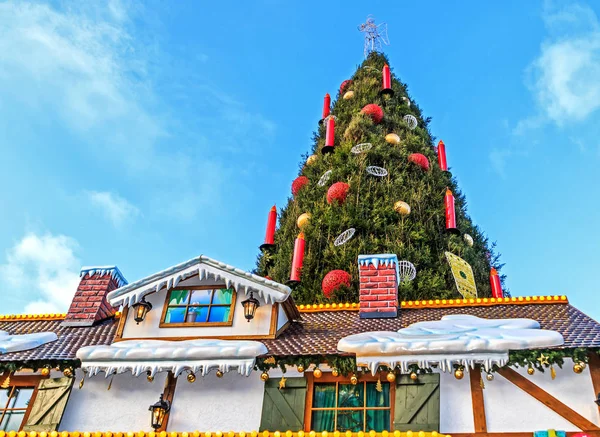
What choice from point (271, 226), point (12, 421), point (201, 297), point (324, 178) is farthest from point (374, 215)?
point (12, 421)

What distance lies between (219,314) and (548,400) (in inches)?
234

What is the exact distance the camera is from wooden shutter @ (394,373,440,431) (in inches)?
316

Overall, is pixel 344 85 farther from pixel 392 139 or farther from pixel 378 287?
pixel 378 287

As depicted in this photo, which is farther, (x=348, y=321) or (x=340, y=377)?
(x=348, y=321)

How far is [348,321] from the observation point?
1095 centimetres

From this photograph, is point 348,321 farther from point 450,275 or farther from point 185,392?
point 450,275

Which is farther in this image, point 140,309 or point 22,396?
point 140,309

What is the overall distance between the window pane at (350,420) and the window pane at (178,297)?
3.98 meters

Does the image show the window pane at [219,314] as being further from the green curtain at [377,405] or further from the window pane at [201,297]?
the green curtain at [377,405]

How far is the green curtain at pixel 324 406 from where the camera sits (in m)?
8.52

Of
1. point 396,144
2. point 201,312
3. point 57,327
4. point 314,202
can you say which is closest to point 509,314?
point 201,312

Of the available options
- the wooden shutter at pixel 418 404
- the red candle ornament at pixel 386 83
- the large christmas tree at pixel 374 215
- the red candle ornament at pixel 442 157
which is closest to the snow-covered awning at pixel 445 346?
the wooden shutter at pixel 418 404

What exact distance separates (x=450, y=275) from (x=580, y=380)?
10909mm

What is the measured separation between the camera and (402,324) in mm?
10391
